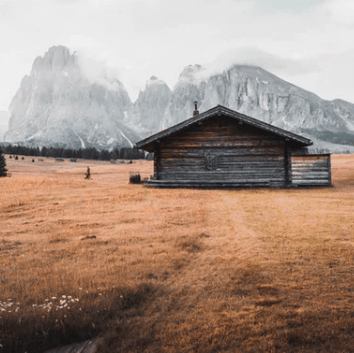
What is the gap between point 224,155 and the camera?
Result: 2019 centimetres

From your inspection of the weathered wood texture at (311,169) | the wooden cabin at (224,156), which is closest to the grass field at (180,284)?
the wooden cabin at (224,156)

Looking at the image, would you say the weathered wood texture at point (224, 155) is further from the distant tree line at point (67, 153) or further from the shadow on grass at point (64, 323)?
the distant tree line at point (67, 153)

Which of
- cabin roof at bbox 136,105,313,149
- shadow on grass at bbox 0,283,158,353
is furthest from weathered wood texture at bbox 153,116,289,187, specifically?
shadow on grass at bbox 0,283,158,353

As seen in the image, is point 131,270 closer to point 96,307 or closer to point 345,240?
point 96,307

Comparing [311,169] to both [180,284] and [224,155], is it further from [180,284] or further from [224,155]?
[180,284]

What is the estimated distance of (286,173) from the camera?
65.3 ft

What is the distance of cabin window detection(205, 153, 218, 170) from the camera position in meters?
20.2

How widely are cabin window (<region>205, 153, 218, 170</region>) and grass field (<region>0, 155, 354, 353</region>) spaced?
10.6 meters

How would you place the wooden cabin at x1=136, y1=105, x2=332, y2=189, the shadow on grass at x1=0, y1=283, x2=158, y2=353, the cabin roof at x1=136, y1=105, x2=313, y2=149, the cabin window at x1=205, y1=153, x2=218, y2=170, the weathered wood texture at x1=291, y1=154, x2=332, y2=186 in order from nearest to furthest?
the shadow on grass at x1=0, y1=283, x2=158, y2=353
the cabin roof at x1=136, y1=105, x2=313, y2=149
the wooden cabin at x1=136, y1=105, x2=332, y2=189
the cabin window at x1=205, y1=153, x2=218, y2=170
the weathered wood texture at x1=291, y1=154, x2=332, y2=186

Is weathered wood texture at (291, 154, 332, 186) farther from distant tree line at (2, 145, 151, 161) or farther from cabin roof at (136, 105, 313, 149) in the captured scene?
distant tree line at (2, 145, 151, 161)

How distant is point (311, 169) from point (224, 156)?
257 inches

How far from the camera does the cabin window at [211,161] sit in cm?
2025

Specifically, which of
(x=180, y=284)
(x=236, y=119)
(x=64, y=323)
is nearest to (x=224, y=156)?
(x=236, y=119)

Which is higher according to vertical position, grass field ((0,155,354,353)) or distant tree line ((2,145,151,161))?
distant tree line ((2,145,151,161))
